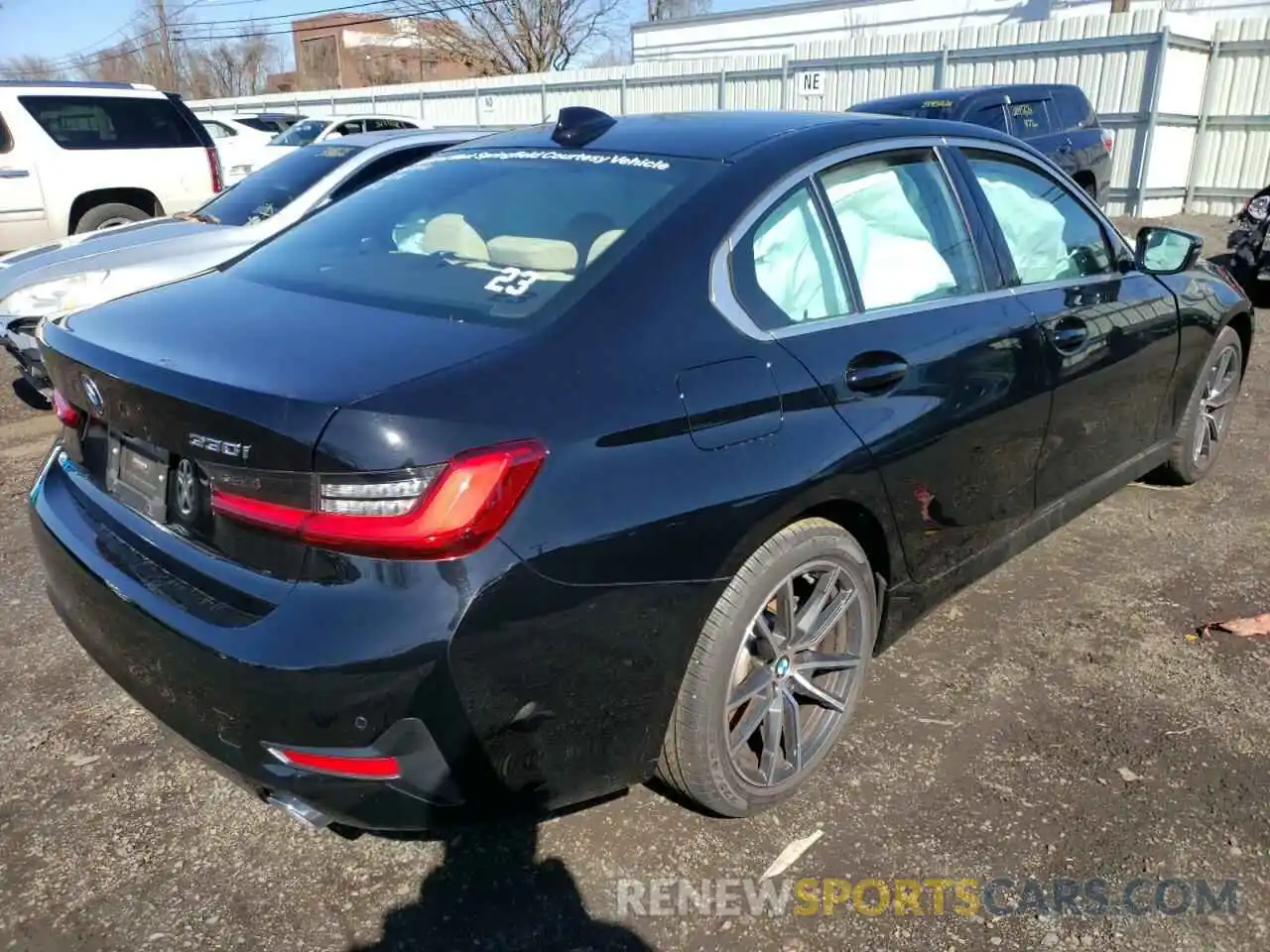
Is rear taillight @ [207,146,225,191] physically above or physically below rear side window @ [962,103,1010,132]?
below

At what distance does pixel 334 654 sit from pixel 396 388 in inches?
20.0

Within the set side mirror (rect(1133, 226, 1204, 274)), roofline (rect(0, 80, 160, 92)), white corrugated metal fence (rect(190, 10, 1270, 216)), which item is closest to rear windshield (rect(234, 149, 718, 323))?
side mirror (rect(1133, 226, 1204, 274))

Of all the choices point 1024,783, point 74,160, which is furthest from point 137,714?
point 74,160

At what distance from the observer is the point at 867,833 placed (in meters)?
2.54

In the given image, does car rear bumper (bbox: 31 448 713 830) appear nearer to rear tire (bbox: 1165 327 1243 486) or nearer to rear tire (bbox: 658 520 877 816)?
rear tire (bbox: 658 520 877 816)

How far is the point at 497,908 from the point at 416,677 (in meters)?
0.79

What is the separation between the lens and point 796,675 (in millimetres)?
2605

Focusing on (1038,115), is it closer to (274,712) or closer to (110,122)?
(110,122)

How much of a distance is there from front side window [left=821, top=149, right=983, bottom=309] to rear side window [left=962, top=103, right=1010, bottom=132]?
793 centimetres

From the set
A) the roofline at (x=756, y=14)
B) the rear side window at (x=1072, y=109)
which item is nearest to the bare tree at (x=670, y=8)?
the roofline at (x=756, y=14)

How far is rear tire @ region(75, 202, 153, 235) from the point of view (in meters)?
9.71

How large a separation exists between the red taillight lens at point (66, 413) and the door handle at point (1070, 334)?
2879mm

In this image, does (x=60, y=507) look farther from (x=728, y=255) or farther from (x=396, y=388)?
(x=728, y=255)

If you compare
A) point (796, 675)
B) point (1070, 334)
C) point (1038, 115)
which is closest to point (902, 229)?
point (1070, 334)
